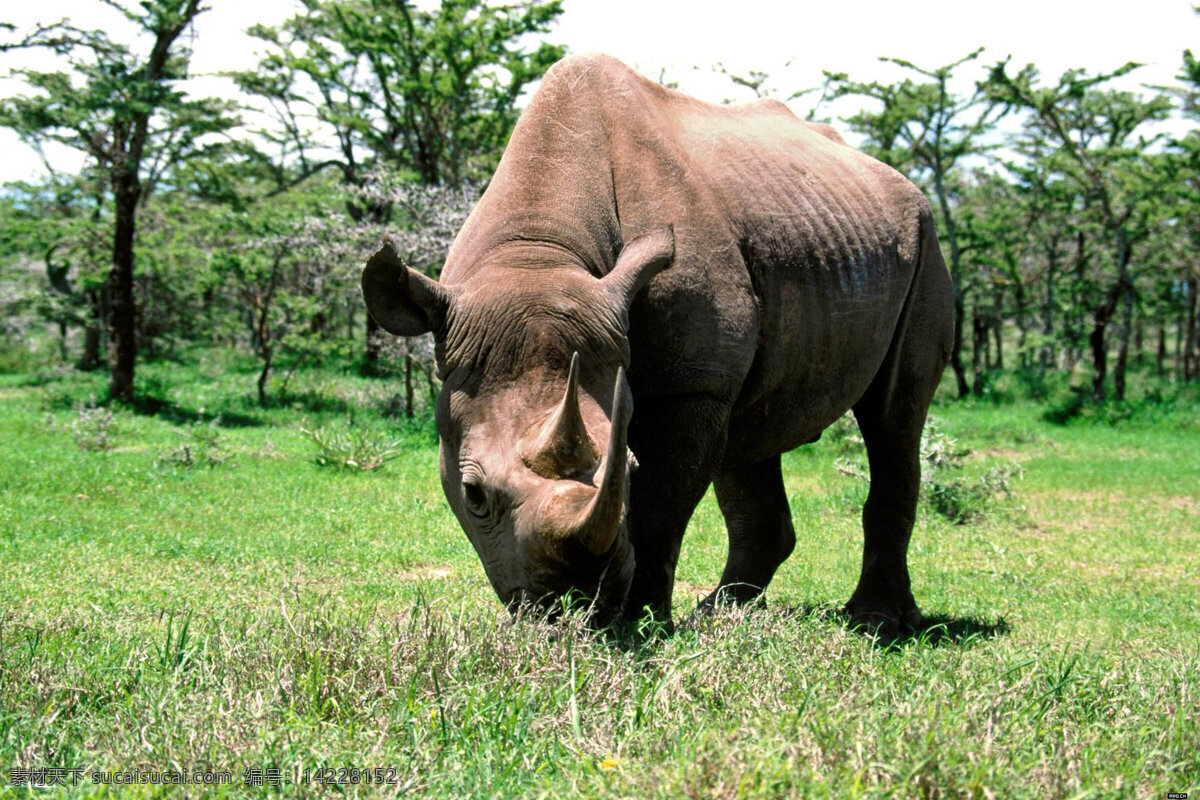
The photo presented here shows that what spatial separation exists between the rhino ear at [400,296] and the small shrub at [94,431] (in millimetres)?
9363

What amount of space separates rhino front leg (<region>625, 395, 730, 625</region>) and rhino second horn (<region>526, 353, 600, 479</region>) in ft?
2.82

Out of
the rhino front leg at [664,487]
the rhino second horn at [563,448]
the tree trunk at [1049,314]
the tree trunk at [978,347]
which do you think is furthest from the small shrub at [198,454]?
the tree trunk at [1049,314]

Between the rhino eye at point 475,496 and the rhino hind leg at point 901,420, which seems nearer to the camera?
the rhino eye at point 475,496

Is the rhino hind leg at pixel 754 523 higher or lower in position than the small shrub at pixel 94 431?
higher

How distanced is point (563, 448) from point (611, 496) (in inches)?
13.8

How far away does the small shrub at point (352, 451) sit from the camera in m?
10.8

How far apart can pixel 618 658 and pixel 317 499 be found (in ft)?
20.5

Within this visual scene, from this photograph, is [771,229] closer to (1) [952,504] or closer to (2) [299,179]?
(1) [952,504]

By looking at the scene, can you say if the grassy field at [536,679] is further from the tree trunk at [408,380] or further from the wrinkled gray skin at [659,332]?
the tree trunk at [408,380]

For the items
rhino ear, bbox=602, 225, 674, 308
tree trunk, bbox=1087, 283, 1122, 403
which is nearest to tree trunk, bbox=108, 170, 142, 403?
rhino ear, bbox=602, 225, 674, 308

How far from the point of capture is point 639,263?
407 centimetres

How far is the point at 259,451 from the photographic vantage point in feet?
40.2

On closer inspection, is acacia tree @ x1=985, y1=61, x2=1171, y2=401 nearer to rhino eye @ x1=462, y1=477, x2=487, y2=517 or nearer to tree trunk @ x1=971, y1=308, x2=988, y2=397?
tree trunk @ x1=971, y1=308, x2=988, y2=397

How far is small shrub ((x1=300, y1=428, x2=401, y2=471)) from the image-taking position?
1081cm
